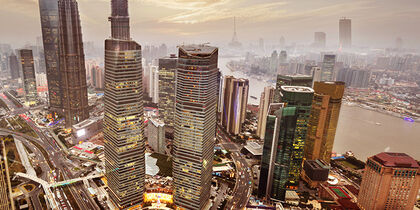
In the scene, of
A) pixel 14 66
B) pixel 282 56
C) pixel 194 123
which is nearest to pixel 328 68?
pixel 282 56

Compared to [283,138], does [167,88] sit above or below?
above

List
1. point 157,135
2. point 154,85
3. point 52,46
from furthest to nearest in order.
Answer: point 154,85
point 52,46
point 157,135

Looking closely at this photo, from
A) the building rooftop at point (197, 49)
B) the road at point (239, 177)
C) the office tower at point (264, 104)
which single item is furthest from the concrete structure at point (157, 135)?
the office tower at point (264, 104)

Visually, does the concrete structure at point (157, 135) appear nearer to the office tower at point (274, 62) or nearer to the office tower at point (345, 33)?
the office tower at point (345, 33)

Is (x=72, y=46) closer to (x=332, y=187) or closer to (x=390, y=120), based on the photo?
(x=332, y=187)

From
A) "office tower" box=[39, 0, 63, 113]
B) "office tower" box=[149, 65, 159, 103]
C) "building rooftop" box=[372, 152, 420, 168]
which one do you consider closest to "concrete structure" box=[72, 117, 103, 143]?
"office tower" box=[39, 0, 63, 113]

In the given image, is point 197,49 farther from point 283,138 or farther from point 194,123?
point 283,138
